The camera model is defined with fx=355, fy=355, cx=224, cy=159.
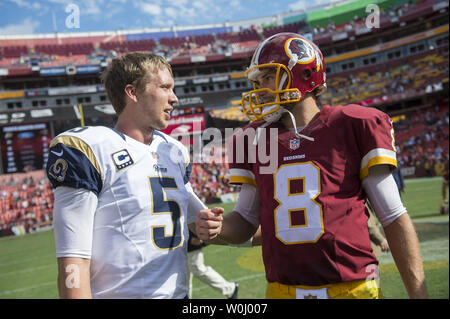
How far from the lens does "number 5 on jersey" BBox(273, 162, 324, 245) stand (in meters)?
1.40

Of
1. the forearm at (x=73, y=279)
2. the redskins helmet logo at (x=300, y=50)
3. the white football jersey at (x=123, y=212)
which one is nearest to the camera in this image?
the forearm at (x=73, y=279)

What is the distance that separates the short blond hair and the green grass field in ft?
5.14

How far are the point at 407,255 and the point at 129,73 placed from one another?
4.36 ft

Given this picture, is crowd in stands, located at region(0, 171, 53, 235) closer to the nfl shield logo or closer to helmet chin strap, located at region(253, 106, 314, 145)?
helmet chin strap, located at region(253, 106, 314, 145)

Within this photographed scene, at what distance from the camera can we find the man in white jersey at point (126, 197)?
1253mm

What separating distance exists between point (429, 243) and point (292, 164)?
5.38m

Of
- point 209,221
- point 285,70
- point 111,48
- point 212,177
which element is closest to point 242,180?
point 209,221

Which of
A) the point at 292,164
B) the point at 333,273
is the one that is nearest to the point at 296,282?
the point at 333,273

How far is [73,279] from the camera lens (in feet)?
3.96

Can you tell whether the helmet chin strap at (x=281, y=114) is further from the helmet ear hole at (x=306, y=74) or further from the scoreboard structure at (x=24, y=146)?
the scoreboard structure at (x=24, y=146)

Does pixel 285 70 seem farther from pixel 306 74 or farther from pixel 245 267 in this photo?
pixel 245 267

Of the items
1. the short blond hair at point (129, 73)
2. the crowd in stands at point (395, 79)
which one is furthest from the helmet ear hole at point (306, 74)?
the crowd in stands at point (395, 79)

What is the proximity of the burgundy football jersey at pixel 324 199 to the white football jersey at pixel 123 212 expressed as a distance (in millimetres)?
428

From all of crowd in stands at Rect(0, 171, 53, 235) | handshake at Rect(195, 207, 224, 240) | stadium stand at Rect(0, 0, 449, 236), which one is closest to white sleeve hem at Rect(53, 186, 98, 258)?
handshake at Rect(195, 207, 224, 240)
